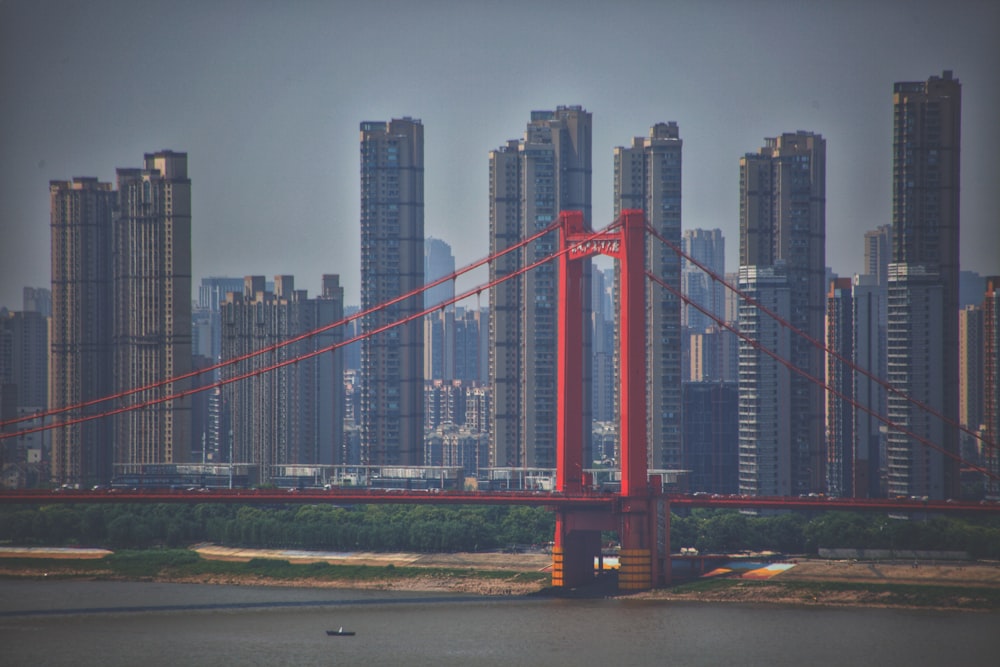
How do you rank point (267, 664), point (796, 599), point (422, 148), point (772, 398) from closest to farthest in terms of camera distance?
point (267, 664), point (796, 599), point (772, 398), point (422, 148)

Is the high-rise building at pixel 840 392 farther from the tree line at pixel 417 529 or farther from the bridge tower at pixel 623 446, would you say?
the bridge tower at pixel 623 446

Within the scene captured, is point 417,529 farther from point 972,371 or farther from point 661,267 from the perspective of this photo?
point 972,371

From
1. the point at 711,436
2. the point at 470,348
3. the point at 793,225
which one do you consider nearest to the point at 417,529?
the point at 711,436

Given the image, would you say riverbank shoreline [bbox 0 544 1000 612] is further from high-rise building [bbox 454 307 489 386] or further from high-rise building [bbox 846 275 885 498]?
high-rise building [bbox 454 307 489 386]

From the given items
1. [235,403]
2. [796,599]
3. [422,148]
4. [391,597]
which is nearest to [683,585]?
[796,599]

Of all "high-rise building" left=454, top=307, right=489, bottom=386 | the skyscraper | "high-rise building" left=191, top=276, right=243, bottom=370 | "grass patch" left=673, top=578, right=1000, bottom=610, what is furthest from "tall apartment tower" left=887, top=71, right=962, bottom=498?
"high-rise building" left=454, top=307, right=489, bottom=386

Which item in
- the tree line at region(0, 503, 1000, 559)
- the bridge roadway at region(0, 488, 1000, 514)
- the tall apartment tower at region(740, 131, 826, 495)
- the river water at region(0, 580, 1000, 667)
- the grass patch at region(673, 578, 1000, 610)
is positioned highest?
the tall apartment tower at region(740, 131, 826, 495)

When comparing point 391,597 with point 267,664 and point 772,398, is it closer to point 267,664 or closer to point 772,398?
point 267,664
